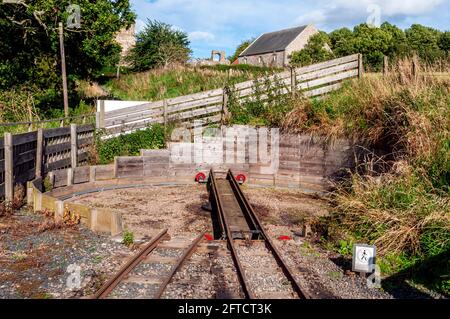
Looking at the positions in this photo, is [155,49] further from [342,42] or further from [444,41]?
[444,41]

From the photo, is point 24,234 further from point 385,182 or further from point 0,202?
point 385,182

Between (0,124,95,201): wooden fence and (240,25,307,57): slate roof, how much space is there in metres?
39.3

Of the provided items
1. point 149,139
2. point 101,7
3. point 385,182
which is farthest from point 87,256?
Result: point 101,7

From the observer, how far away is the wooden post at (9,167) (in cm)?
906

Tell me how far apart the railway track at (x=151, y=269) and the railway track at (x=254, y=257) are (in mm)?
781

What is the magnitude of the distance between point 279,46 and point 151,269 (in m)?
48.2

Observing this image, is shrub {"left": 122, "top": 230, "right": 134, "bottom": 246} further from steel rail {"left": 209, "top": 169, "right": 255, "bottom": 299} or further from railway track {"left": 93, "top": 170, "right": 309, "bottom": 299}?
steel rail {"left": 209, "top": 169, "right": 255, "bottom": 299}

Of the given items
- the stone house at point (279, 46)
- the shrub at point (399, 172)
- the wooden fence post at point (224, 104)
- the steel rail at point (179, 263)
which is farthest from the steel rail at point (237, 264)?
the stone house at point (279, 46)

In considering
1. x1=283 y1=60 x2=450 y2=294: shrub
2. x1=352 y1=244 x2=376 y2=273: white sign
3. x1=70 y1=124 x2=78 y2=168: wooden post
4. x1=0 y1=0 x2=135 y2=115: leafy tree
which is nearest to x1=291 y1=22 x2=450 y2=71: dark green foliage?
x1=0 y1=0 x2=135 y2=115: leafy tree

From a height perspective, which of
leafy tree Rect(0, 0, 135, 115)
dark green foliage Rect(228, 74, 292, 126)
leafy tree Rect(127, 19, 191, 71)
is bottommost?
dark green foliage Rect(228, 74, 292, 126)

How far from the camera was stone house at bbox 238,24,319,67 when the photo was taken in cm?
4937

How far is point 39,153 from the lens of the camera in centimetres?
1106

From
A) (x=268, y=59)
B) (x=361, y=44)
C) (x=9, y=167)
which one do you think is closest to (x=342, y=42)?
(x=361, y=44)

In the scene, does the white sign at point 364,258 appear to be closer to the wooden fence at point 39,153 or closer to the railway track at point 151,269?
the railway track at point 151,269
